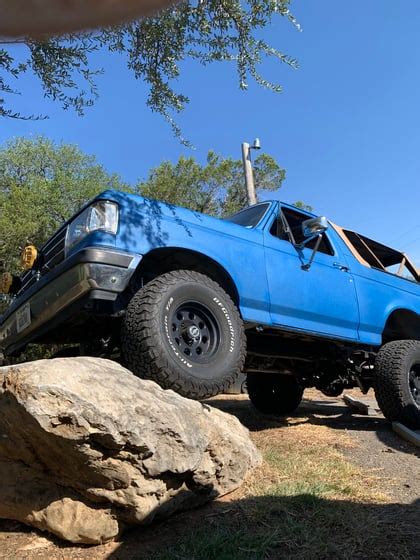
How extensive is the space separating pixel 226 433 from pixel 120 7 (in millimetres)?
2513

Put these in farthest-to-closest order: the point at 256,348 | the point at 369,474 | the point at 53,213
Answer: the point at 53,213, the point at 256,348, the point at 369,474

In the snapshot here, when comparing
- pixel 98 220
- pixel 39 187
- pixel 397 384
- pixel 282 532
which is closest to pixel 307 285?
pixel 397 384

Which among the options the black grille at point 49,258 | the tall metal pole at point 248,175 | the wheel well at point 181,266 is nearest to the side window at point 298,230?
the wheel well at point 181,266

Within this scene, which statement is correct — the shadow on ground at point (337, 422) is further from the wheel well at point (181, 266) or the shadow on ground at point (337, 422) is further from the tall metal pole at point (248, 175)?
the tall metal pole at point (248, 175)

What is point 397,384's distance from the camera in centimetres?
471

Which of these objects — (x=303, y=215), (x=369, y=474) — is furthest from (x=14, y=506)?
(x=303, y=215)

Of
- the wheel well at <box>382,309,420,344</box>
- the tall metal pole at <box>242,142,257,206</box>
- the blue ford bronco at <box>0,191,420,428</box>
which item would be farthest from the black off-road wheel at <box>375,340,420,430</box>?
the tall metal pole at <box>242,142,257,206</box>

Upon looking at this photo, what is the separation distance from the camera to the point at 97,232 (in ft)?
10.1

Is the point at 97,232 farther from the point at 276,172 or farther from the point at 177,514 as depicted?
the point at 276,172

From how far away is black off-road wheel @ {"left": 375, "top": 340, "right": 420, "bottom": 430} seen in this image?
472 cm

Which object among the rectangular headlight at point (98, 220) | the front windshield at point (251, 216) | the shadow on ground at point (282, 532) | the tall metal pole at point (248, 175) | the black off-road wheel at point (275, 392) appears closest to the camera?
the shadow on ground at point (282, 532)

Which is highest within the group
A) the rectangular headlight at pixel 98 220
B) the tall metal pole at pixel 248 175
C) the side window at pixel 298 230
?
the tall metal pole at pixel 248 175

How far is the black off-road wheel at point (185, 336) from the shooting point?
9.50 ft

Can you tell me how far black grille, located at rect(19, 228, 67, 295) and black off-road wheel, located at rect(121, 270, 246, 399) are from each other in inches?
33.9
